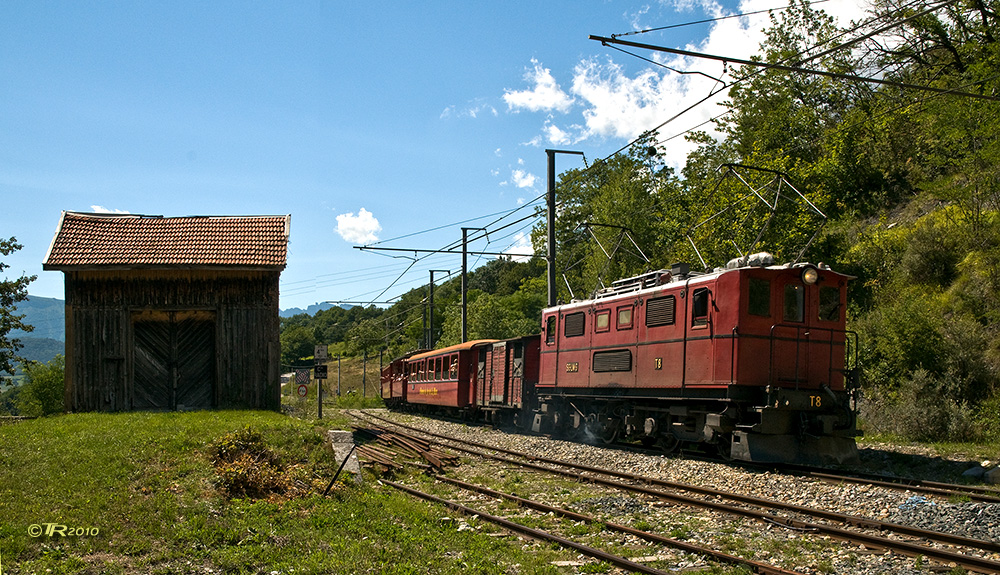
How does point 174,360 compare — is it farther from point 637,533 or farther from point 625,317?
point 637,533

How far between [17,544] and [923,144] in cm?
3813

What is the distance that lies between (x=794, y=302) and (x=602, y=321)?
4830 millimetres

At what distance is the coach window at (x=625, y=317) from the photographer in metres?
Answer: 16.3

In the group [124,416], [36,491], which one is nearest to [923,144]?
[124,416]

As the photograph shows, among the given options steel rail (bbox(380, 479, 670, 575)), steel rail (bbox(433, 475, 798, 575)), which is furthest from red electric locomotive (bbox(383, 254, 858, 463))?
steel rail (bbox(380, 479, 670, 575))

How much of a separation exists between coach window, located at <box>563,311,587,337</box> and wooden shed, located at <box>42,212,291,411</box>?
300 inches

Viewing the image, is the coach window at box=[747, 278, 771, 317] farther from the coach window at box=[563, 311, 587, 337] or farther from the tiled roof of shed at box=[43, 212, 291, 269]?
the tiled roof of shed at box=[43, 212, 291, 269]

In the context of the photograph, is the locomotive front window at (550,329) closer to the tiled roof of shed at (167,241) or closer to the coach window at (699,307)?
the coach window at (699,307)

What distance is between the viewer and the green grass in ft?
22.1

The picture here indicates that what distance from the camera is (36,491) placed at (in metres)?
8.46

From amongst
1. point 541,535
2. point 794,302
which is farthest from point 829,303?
point 541,535

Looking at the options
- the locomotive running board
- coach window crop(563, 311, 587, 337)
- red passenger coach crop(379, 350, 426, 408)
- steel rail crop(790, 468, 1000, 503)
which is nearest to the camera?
steel rail crop(790, 468, 1000, 503)

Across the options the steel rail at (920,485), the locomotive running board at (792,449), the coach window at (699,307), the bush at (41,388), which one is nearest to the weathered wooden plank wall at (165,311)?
the coach window at (699,307)

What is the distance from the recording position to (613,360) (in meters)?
16.7
